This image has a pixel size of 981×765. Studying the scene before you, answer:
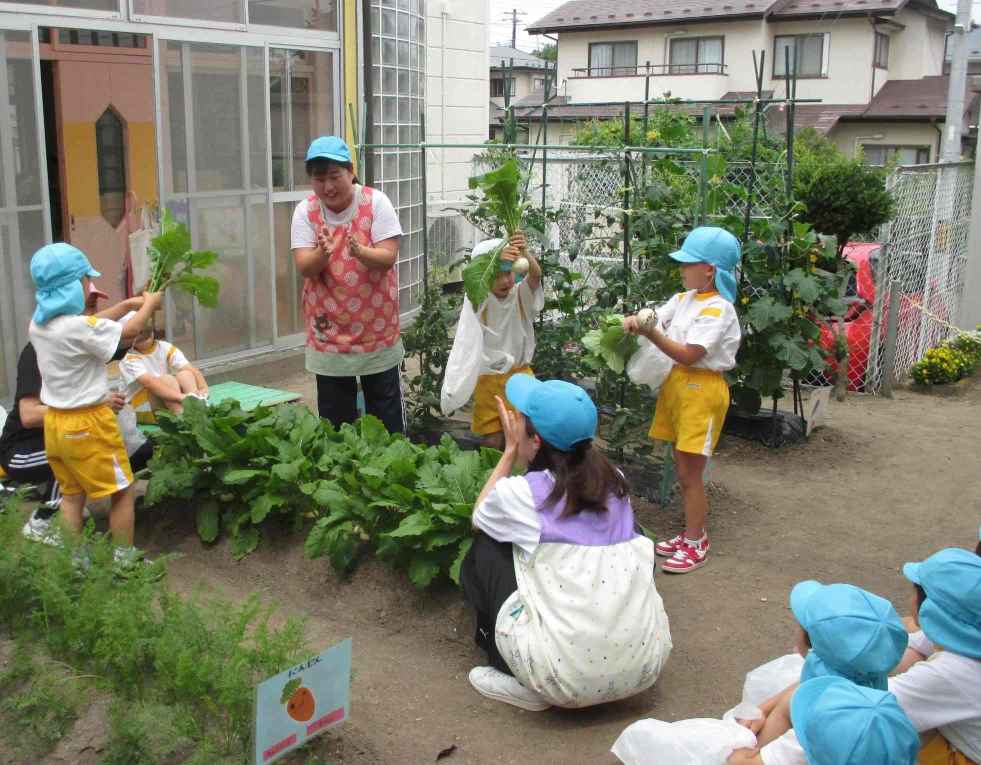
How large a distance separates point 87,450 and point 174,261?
1.20 meters

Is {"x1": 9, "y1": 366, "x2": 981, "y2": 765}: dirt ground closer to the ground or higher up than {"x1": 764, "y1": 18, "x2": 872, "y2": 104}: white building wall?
closer to the ground

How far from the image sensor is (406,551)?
443cm

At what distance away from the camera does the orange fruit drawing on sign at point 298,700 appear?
301cm

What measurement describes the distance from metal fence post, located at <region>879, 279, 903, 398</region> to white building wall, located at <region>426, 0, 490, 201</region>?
5.28 metres

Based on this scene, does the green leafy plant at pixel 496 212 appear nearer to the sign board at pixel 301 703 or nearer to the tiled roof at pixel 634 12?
the sign board at pixel 301 703

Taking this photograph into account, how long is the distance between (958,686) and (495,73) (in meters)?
39.7

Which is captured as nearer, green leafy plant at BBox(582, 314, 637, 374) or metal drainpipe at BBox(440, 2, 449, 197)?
green leafy plant at BBox(582, 314, 637, 374)

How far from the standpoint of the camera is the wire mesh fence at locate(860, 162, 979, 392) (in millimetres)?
8805

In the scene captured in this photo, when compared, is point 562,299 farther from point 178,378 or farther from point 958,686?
point 958,686

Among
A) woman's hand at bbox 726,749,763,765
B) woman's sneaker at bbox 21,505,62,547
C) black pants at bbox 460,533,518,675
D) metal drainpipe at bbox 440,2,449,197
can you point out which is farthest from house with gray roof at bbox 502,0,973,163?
woman's hand at bbox 726,749,763,765

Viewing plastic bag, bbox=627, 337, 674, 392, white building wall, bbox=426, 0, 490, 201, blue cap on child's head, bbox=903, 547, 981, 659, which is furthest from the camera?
white building wall, bbox=426, 0, 490, 201

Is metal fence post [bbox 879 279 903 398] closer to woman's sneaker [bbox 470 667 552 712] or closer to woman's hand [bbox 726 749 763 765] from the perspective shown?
woman's sneaker [bbox 470 667 552 712]

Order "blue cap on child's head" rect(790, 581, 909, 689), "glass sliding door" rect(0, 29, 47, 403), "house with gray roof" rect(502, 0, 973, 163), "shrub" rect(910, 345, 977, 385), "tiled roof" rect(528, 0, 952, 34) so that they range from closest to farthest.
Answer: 1. "blue cap on child's head" rect(790, 581, 909, 689)
2. "glass sliding door" rect(0, 29, 47, 403)
3. "shrub" rect(910, 345, 977, 385)
4. "house with gray roof" rect(502, 0, 973, 163)
5. "tiled roof" rect(528, 0, 952, 34)

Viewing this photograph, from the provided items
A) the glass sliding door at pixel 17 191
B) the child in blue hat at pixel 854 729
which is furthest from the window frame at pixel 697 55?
the child in blue hat at pixel 854 729
